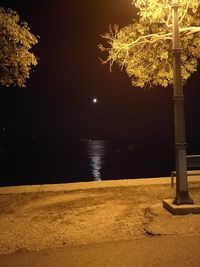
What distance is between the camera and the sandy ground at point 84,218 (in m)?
7.05

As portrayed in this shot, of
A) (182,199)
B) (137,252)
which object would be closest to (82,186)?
(182,199)

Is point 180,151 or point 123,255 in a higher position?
point 180,151

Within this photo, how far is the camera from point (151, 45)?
1210 cm

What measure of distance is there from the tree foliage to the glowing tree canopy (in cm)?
210

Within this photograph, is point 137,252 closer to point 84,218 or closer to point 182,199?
point 84,218

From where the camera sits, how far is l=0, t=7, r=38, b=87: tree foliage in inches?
443

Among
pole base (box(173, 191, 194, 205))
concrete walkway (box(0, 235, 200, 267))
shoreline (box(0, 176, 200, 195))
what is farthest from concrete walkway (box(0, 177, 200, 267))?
shoreline (box(0, 176, 200, 195))

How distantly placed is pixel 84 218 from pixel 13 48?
549cm

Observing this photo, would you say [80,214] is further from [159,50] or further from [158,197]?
[159,50]

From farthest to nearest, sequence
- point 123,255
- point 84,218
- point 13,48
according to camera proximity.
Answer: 1. point 13,48
2. point 84,218
3. point 123,255

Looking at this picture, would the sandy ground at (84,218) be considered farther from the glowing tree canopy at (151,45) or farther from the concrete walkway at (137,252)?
the glowing tree canopy at (151,45)

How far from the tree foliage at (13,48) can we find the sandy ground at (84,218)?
3403 mm

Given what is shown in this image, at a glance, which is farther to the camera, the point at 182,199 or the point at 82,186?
the point at 82,186

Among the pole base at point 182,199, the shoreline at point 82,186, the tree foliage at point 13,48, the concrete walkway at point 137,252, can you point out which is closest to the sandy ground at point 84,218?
the concrete walkway at point 137,252
